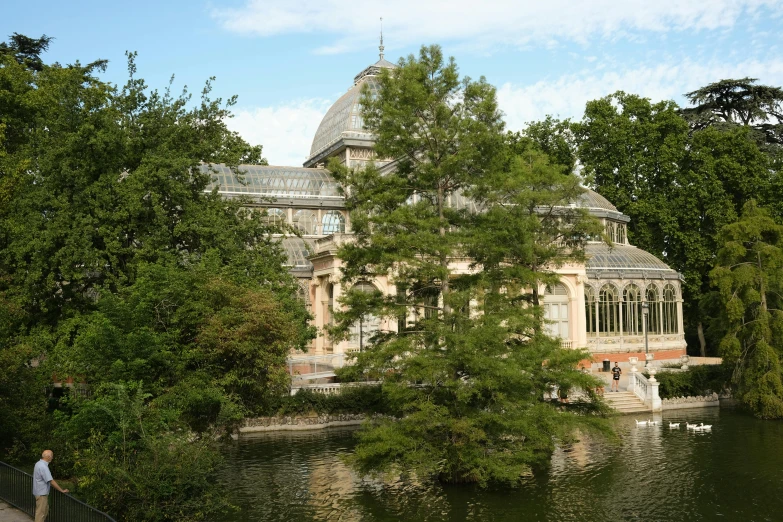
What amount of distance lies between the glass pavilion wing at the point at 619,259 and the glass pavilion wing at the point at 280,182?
15.8 m

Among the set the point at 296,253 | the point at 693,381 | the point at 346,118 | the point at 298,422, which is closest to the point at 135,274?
the point at 298,422

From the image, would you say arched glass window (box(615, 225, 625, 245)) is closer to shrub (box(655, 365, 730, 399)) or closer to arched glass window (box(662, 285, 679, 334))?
arched glass window (box(662, 285, 679, 334))

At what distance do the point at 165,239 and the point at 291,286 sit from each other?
208 inches

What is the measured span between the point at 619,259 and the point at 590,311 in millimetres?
3960

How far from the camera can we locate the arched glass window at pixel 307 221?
44.9 meters

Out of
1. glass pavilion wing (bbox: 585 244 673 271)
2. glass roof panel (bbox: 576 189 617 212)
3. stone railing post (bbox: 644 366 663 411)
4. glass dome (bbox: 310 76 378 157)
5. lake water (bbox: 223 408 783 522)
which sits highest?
glass dome (bbox: 310 76 378 157)

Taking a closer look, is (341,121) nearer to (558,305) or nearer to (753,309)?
(558,305)

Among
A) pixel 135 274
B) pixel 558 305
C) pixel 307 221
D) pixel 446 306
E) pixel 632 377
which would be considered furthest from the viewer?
pixel 307 221

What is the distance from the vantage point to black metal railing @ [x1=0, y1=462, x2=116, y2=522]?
13.0 metres

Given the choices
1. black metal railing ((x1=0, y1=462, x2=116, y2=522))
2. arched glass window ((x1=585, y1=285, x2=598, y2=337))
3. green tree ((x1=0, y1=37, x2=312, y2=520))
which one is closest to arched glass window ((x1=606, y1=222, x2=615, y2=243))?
arched glass window ((x1=585, y1=285, x2=598, y2=337))

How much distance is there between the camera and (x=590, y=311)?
45281 millimetres

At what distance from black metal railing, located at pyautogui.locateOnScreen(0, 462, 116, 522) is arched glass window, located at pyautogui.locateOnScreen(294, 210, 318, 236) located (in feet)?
97.5

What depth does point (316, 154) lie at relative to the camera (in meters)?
52.9

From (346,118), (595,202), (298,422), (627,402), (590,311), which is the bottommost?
(298,422)
